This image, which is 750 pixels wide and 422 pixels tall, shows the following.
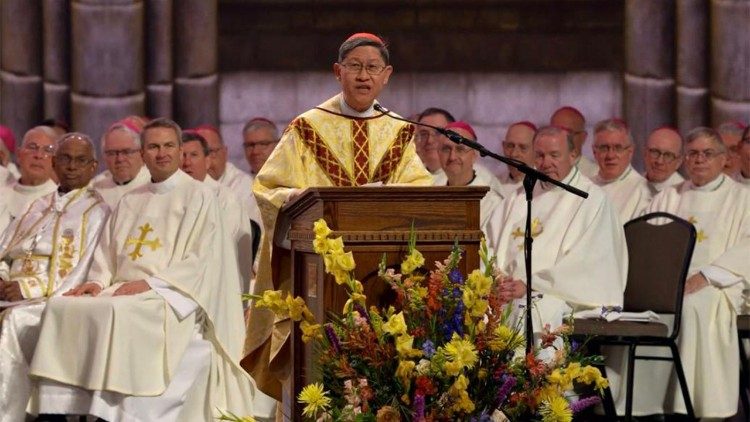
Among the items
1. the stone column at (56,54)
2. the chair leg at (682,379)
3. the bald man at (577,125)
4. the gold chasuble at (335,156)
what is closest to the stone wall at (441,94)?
the stone column at (56,54)

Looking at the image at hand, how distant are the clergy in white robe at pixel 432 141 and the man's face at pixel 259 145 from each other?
0.97 meters

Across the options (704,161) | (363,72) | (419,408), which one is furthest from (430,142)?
(419,408)

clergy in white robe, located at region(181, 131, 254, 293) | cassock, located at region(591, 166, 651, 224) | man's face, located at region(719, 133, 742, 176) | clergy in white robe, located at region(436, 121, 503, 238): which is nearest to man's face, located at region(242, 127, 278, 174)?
clergy in white robe, located at region(181, 131, 254, 293)

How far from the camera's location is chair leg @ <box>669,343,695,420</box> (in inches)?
320

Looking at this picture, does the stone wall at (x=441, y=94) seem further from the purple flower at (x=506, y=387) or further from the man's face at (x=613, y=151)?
the purple flower at (x=506, y=387)

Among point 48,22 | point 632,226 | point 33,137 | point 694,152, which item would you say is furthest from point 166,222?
point 48,22

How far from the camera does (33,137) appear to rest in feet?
31.6

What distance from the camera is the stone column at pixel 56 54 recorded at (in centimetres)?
1172

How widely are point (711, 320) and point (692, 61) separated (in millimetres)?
3373

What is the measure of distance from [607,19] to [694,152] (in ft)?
10.4

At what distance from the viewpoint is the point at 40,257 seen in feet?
27.7

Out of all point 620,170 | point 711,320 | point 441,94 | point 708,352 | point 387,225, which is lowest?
point 708,352

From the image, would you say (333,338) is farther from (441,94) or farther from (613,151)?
(441,94)

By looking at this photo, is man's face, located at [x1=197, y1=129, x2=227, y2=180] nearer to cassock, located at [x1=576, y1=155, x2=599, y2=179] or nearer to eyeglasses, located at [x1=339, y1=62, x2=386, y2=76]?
cassock, located at [x1=576, y1=155, x2=599, y2=179]
